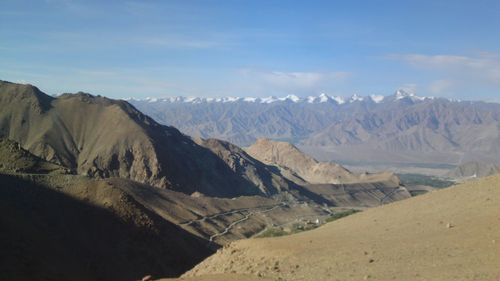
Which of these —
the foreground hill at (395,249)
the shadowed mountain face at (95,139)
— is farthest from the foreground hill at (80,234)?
the shadowed mountain face at (95,139)

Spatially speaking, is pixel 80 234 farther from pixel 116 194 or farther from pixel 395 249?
pixel 395 249

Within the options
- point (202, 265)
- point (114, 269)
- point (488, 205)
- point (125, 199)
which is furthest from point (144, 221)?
point (488, 205)

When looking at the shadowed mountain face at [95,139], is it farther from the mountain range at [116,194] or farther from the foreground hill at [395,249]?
the foreground hill at [395,249]

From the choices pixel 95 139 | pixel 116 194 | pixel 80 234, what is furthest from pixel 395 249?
pixel 95 139

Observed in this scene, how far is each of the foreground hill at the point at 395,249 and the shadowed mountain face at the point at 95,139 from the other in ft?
289

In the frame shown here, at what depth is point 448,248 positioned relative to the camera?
2845 centimetres

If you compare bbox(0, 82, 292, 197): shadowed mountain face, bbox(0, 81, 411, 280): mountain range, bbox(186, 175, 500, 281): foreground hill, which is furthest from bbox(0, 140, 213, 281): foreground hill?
bbox(0, 82, 292, 197): shadowed mountain face

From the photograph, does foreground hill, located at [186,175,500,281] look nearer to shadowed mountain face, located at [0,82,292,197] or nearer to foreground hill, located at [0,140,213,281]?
foreground hill, located at [0,140,213,281]

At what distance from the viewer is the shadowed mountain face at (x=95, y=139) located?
417 ft

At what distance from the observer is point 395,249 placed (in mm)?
29500

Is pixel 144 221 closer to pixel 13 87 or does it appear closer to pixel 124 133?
pixel 124 133

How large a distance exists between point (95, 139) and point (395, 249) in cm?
11354

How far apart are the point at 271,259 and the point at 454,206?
1542 cm

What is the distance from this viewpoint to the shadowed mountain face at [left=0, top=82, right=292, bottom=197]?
12719cm
